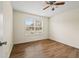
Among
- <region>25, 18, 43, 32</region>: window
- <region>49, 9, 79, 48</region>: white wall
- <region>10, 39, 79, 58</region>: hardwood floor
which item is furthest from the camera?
<region>25, 18, 43, 32</region>: window

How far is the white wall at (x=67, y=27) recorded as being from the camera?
392cm

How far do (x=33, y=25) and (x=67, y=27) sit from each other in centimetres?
237

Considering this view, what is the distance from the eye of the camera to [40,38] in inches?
232

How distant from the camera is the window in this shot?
513cm

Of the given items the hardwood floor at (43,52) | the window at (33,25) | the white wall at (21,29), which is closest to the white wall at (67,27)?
the hardwood floor at (43,52)

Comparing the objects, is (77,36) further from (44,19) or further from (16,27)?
(16,27)

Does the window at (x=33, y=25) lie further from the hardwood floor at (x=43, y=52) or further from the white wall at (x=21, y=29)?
the hardwood floor at (x=43, y=52)

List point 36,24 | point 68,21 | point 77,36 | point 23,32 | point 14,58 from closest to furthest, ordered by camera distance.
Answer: point 14,58 → point 77,36 → point 68,21 → point 23,32 → point 36,24

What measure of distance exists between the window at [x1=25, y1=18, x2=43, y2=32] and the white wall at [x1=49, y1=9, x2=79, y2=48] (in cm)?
110

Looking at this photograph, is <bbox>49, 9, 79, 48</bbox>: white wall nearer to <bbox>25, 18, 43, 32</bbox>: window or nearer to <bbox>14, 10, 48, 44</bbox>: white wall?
<bbox>25, 18, 43, 32</bbox>: window

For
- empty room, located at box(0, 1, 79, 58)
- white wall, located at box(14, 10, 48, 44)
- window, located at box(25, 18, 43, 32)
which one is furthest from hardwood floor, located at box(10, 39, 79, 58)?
window, located at box(25, 18, 43, 32)

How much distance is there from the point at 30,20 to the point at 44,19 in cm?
141

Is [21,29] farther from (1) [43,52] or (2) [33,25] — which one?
(1) [43,52]

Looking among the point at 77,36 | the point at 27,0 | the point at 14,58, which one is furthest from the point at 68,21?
the point at 14,58
